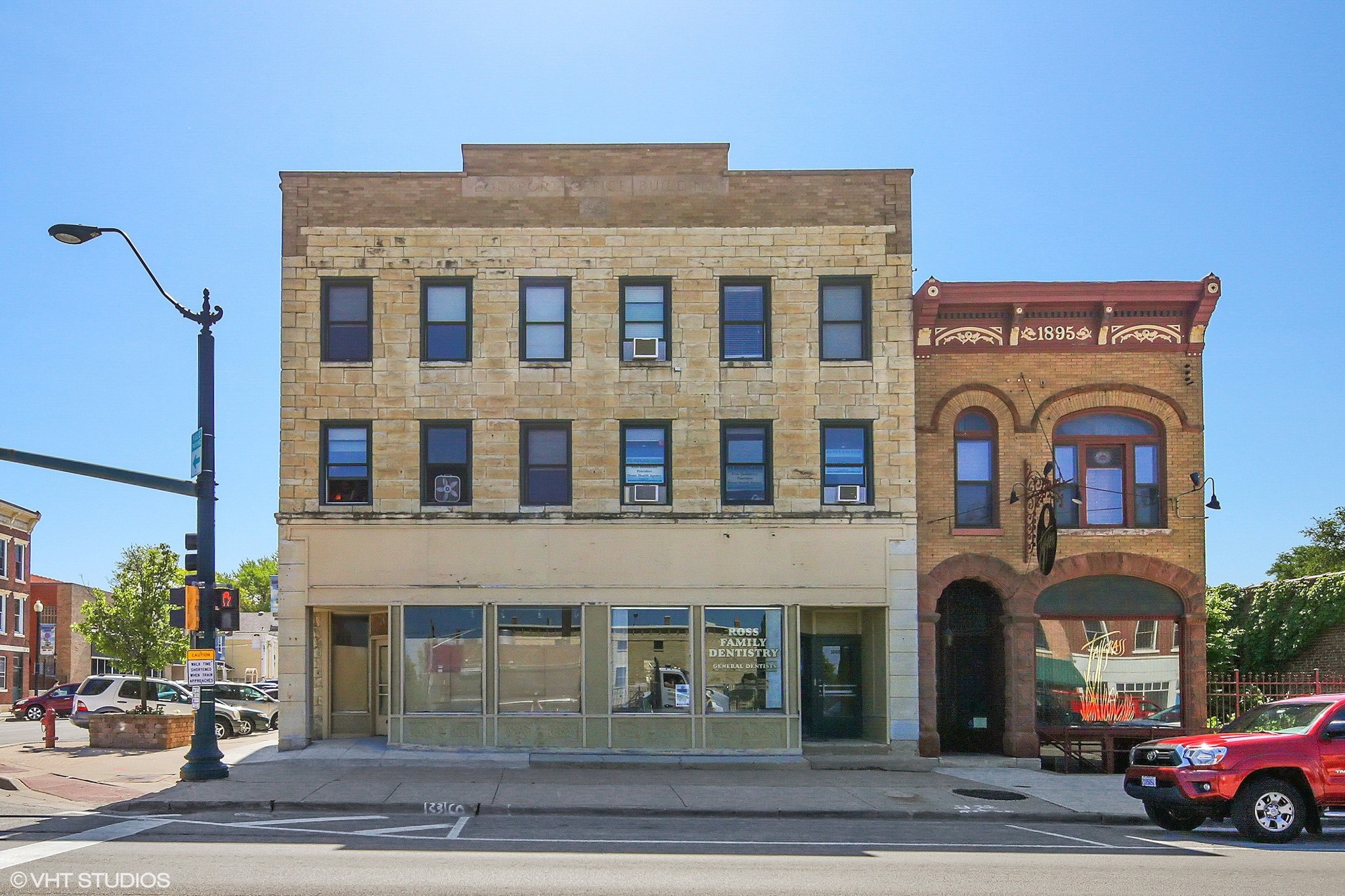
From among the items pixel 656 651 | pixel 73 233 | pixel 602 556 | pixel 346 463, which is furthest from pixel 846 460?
pixel 73 233

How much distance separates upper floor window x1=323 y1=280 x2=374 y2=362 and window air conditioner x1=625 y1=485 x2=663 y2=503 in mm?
5447

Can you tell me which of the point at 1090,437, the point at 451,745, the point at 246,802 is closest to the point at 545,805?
the point at 246,802

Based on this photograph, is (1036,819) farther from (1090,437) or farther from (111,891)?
(111,891)

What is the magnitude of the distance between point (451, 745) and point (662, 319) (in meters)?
8.81

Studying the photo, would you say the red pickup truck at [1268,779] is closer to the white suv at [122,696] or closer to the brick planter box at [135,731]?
the brick planter box at [135,731]

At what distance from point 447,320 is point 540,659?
21.6 ft

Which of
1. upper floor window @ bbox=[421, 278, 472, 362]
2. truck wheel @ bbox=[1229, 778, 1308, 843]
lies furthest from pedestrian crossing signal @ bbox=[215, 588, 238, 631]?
truck wheel @ bbox=[1229, 778, 1308, 843]

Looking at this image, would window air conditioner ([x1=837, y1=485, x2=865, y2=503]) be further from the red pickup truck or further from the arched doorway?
the red pickup truck

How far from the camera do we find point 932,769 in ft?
70.8

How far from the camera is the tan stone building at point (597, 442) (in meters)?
22.0

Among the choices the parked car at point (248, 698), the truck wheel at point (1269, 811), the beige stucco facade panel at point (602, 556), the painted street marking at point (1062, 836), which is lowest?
the parked car at point (248, 698)

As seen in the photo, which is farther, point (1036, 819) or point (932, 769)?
point (932, 769)

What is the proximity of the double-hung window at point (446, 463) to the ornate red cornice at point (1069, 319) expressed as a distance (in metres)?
8.80

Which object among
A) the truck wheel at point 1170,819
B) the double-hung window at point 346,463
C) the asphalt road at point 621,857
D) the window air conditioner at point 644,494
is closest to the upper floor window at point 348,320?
the double-hung window at point 346,463
